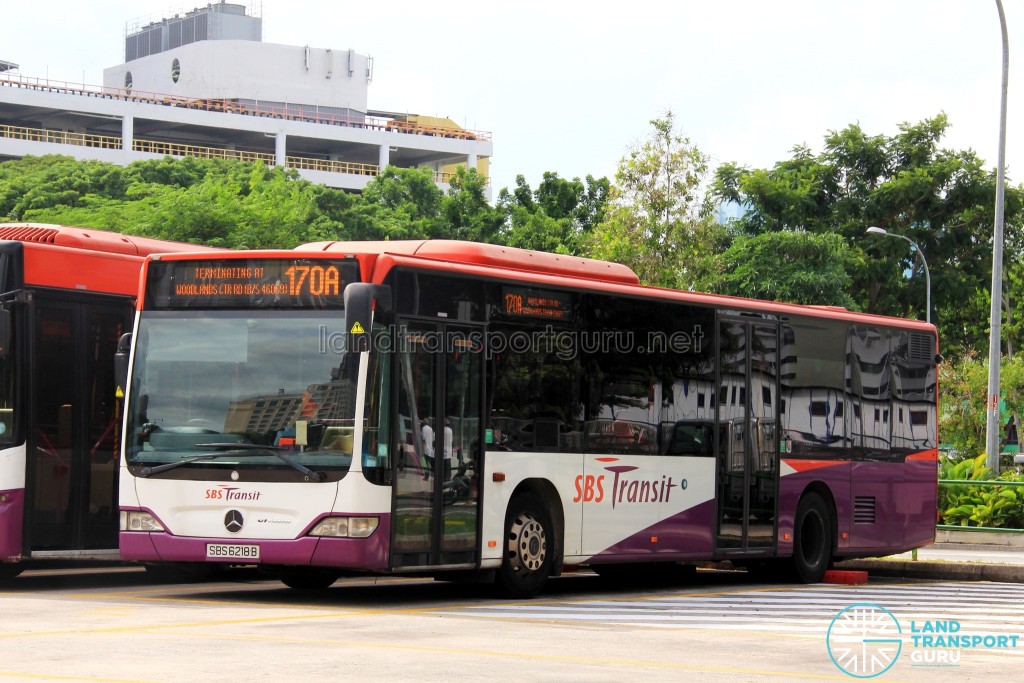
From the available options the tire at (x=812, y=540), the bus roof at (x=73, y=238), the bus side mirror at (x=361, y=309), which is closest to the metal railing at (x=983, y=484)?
the tire at (x=812, y=540)

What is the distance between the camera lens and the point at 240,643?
34.8 feet

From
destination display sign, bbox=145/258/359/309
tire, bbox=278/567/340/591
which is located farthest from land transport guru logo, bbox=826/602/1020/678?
destination display sign, bbox=145/258/359/309

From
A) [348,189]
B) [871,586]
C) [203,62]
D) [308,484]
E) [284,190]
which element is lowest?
[871,586]

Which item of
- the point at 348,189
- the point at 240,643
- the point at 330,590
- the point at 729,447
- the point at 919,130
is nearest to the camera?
the point at 240,643

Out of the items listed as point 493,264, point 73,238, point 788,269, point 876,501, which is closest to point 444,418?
point 493,264

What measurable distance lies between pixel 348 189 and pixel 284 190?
175 feet

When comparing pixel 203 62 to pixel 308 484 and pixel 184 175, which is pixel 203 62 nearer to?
pixel 184 175

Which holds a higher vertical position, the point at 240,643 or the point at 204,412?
the point at 204,412

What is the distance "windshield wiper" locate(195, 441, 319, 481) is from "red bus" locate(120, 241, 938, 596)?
14 millimetres

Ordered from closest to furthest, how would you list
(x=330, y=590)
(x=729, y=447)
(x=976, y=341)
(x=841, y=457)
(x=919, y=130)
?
(x=330, y=590)
(x=729, y=447)
(x=841, y=457)
(x=919, y=130)
(x=976, y=341)

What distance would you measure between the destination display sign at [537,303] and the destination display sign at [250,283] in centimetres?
193

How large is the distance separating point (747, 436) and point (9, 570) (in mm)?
8092

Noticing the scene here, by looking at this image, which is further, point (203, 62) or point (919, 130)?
point (203, 62)

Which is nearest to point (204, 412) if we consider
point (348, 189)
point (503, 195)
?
point (503, 195)
